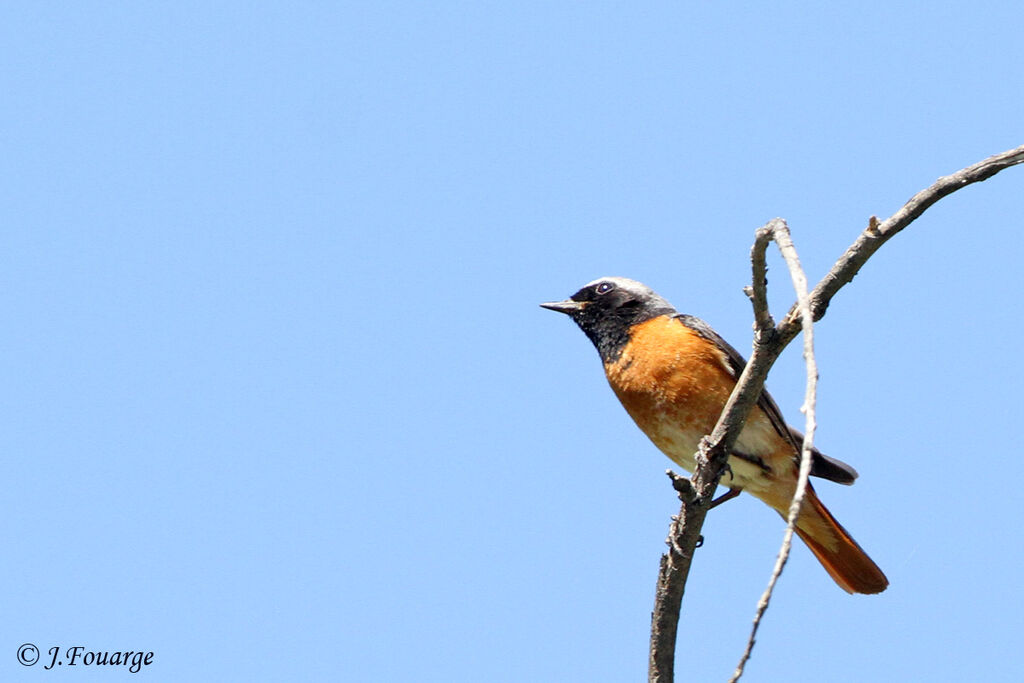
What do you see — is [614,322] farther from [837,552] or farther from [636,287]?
[837,552]

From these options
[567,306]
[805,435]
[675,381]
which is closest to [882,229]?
[805,435]

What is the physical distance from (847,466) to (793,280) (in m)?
3.85

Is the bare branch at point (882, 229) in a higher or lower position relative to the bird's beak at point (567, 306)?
lower

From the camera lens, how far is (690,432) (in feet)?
20.8

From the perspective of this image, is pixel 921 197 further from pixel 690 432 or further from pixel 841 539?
pixel 841 539

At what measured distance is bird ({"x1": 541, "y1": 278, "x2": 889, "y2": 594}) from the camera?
20.7 feet

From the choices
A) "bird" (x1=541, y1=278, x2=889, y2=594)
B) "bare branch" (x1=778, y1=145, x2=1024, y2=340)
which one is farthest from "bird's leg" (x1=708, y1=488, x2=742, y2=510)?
"bare branch" (x1=778, y1=145, x2=1024, y2=340)

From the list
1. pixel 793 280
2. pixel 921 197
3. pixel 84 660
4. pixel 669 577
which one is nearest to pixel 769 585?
pixel 793 280

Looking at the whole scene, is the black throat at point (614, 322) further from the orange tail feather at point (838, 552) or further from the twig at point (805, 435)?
the twig at point (805, 435)

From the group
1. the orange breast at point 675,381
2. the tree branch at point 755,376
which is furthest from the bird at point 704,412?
→ the tree branch at point 755,376

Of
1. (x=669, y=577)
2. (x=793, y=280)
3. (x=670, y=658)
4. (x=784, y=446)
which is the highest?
(x=784, y=446)

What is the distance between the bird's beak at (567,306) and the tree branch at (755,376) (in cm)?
274

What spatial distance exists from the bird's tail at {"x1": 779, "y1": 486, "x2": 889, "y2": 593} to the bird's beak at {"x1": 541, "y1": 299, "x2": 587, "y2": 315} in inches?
76.1

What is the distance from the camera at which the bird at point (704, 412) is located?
6305 mm
